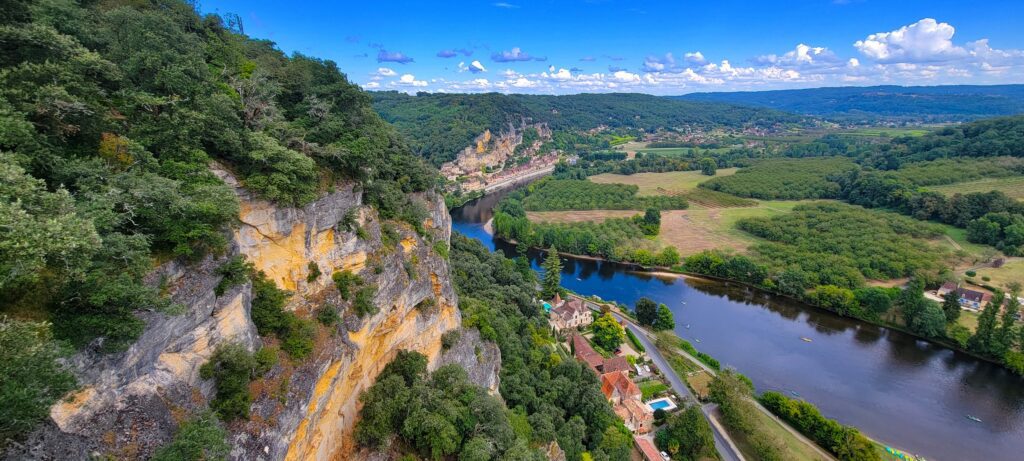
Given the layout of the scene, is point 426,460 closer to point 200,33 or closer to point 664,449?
point 664,449

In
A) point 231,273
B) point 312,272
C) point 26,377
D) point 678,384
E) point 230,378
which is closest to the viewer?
point 26,377

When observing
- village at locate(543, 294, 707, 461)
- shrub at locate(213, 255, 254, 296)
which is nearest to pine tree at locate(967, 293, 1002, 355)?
village at locate(543, 294, 707, 461)

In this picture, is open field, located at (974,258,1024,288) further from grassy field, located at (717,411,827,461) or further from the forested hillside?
the forested hillside

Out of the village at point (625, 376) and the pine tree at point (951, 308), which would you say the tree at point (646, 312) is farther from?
the pine tree at point (951, 308)

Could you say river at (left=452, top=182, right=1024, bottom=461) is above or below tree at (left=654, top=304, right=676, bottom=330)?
below

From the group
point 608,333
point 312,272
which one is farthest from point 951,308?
point 312,272

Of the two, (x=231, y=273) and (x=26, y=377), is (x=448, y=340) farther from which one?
(x=26, y=377)
